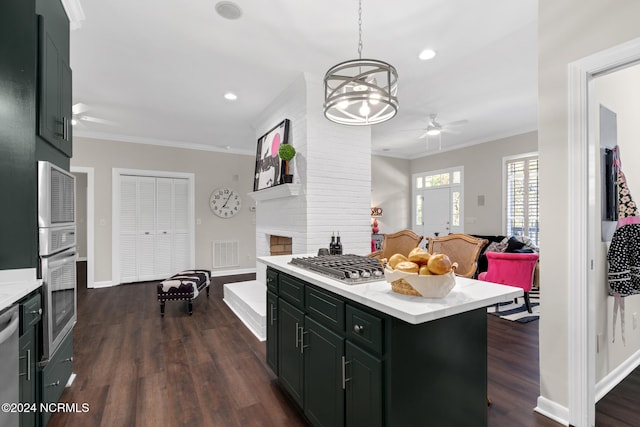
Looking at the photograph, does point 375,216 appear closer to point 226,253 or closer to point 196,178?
point 226,253

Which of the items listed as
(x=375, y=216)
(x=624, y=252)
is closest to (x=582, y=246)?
(x=624, y=252)

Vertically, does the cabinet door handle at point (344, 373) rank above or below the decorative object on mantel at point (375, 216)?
Result: below

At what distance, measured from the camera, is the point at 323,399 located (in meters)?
1.57

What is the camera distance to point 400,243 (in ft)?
11.6

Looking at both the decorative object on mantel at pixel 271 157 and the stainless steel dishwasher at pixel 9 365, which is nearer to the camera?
the stainless steel dishwasher at pixel 9 365

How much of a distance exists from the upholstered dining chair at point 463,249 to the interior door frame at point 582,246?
947 mm

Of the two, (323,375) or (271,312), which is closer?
(323,375)

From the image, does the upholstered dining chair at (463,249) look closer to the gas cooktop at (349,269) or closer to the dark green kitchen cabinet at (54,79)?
the gas cooktop at (349,269)

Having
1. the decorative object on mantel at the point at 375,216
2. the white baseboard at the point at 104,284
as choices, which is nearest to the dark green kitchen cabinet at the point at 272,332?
the white baseboard at the point at 104,284

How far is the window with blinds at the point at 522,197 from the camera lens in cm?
565

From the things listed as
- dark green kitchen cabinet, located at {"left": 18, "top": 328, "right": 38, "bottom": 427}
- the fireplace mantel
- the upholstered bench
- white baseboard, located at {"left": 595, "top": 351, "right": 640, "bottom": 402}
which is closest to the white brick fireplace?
the fireplace mantel

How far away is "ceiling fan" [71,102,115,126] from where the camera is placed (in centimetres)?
415

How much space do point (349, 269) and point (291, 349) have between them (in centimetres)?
74

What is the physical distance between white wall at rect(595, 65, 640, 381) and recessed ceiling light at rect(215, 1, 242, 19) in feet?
8.44
